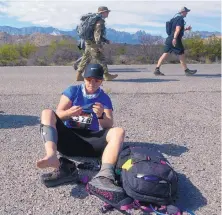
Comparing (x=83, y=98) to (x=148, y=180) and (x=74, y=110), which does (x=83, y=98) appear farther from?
(x=148, y=180)

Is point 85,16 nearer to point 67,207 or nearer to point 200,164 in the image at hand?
point 200,164

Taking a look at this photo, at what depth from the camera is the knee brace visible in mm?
3886

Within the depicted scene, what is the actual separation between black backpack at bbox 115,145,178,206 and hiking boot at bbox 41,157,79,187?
1.42 feet

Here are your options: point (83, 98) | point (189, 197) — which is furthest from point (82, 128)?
point (189, 197)

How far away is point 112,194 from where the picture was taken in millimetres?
3396

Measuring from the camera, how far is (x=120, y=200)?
11.1ft

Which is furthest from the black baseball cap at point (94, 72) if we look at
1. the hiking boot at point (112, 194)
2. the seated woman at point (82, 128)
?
the hiking boot at point (112, 194)

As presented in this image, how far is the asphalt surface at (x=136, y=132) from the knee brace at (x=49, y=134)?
0.42 metres

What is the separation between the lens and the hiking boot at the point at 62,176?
380cm

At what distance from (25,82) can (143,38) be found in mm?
10499

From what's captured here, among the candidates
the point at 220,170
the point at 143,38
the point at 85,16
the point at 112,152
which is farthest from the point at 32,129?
the point at 143,38

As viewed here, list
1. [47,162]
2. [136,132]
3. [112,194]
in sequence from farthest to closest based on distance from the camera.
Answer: [136,132]
[47,162]
[112,194]

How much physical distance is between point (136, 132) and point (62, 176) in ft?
6.66

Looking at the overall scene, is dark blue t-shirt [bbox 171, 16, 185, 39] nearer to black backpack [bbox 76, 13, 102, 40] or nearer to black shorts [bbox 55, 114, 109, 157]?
black backpack [bbox 76, 13, 102, 40]
